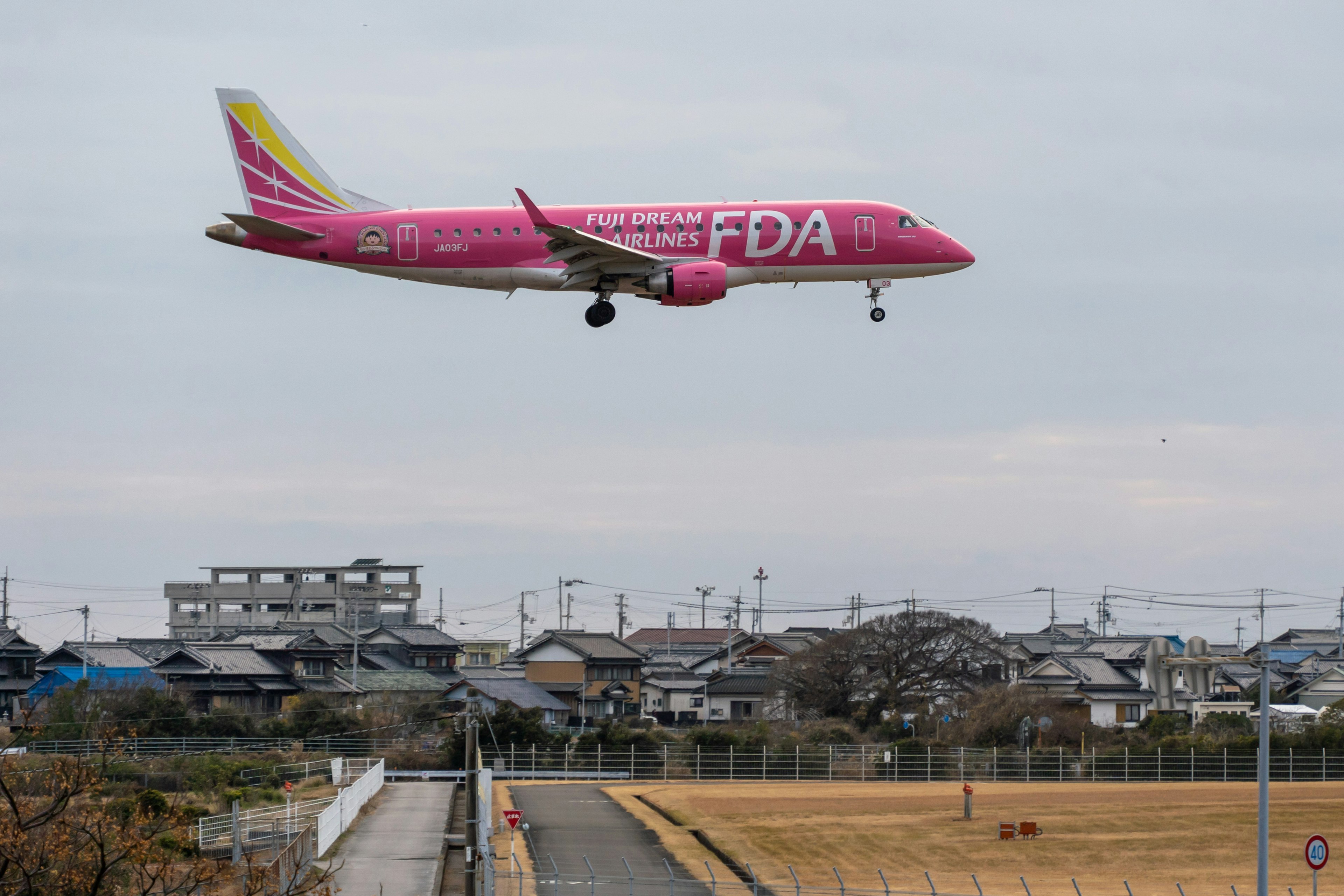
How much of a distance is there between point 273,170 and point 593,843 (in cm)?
1973

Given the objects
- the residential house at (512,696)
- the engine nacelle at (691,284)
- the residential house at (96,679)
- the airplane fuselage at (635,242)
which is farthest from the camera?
the residential house at (512,696)

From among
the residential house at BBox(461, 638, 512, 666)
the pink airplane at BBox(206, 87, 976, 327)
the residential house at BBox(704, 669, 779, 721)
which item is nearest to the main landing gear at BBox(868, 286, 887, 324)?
the pink airplane at BBox(206, 87, 976, 327)

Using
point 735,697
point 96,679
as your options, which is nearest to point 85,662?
point 96,679

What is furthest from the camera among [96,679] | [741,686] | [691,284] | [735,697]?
[741,686]

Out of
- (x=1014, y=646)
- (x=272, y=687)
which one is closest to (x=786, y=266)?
(x=272, y=687)

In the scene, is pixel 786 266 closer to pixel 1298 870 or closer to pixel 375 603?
pixel 1298 870

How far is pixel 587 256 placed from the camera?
33000mm

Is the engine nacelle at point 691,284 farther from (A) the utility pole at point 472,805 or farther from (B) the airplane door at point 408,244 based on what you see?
(A) the utility pole at point 472,805

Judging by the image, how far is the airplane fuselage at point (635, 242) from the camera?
33781mm

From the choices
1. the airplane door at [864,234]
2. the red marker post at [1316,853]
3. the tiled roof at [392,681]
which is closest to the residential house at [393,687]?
the tiled roof at [392,681]

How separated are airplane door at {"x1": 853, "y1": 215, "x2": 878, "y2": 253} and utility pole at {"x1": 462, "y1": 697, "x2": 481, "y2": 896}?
13.1 m

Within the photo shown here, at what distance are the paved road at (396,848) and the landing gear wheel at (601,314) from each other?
485 inches

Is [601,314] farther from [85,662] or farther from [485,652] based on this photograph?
[485,652]

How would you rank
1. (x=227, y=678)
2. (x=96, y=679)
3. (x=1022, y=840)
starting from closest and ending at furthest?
(x=1022, y=840) < (x=96, y=679) < (x=227, y=678)
